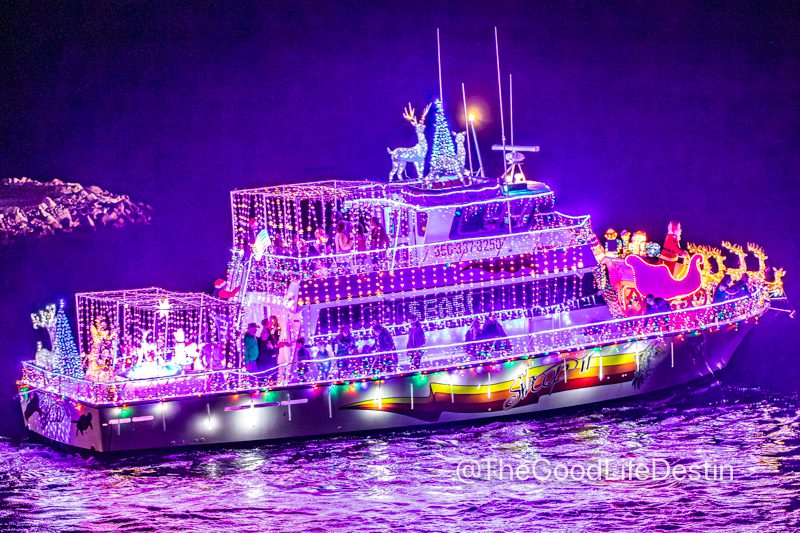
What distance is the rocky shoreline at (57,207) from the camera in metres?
33.6

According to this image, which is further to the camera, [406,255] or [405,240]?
[405,240]

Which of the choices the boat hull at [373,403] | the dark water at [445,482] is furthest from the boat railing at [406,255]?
the dark water at [445,482]

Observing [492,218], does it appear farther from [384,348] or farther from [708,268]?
[708,268]

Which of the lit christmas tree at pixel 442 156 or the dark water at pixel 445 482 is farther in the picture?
the lit christmas tree at pixel 442 156

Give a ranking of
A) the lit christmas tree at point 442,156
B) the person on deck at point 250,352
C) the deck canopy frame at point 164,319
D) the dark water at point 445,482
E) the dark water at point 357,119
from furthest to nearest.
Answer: the dark water at point 357,119 < the lit christmas tree at point 442,156 < the deck canopy frame at point 164,319 < the person on deck at point 250,352 < the dark water at point 445,482

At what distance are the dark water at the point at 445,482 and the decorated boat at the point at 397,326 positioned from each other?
1.61 ft

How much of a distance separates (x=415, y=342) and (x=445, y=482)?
2.97m

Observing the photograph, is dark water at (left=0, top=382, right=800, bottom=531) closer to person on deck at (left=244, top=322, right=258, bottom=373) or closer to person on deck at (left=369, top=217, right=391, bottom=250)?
person on deck at (left=244, top=322, right=258, bottom=373)

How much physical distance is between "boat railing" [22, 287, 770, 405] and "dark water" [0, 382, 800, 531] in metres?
1.04

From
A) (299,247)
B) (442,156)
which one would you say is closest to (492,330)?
(442,156)

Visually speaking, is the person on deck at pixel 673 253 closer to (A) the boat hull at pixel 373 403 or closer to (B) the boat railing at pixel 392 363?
(B) the boat railing at pixel 392 363

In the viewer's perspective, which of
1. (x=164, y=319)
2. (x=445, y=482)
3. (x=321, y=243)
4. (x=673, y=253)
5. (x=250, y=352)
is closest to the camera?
(x=445, y=482)

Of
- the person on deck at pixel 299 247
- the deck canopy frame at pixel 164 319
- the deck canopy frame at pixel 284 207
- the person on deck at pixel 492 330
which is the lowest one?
the person on deck at pixel 492 330

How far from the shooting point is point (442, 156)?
2464 cm
